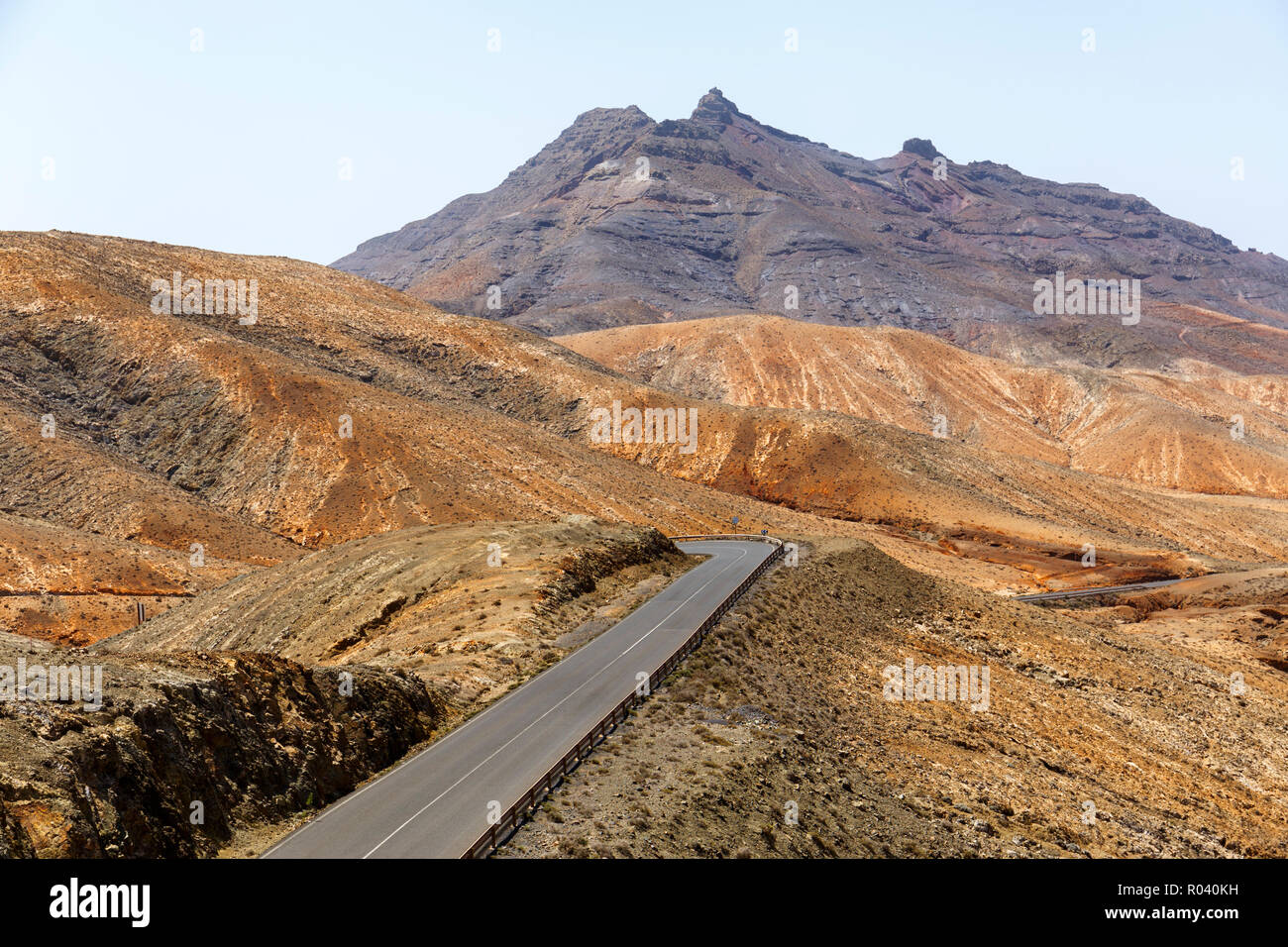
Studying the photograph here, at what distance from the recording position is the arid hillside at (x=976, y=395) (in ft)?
407

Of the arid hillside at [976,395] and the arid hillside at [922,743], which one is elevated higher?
the arid hillside at [976,395]

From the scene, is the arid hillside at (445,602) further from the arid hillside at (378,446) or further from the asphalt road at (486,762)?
the arid hillside at (378,446)

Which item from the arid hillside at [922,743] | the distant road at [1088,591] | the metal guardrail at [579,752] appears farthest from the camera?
the distant road at [1088,591]

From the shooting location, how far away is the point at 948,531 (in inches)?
3167

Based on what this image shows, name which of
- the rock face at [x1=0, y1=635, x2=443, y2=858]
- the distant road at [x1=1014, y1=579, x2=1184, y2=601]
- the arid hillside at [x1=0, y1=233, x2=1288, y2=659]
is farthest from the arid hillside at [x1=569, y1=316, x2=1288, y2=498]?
the rock face at [x1=0, y1=635, x2=443, y2=858]

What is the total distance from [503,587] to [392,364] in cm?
6007

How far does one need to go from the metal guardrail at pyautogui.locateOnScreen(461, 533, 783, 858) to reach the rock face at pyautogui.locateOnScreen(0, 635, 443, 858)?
387cm

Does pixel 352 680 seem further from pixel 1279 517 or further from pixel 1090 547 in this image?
pixel 1279 517

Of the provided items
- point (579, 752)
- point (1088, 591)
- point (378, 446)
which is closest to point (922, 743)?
point (579, 752)

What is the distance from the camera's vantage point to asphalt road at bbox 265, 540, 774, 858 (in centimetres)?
1620

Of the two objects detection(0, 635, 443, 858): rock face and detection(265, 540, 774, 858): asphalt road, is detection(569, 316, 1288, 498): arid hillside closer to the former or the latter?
detection(265, 540, 774, 858): asphalt road

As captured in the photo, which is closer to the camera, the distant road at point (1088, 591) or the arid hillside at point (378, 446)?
the distant road at point (1088, 591)

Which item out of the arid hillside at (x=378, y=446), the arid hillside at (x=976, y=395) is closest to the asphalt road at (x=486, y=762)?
the arid hillside at (x=378, y=446)

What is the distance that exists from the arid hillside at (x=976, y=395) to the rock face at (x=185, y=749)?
10901 centimetres
